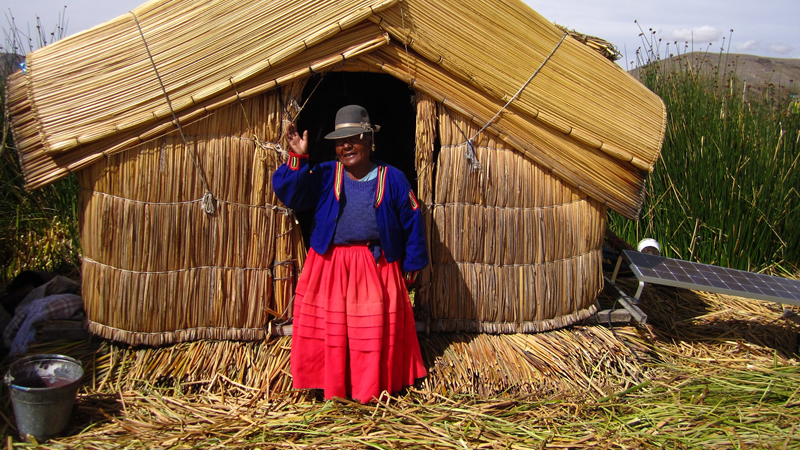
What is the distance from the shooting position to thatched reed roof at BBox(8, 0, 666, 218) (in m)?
3.09

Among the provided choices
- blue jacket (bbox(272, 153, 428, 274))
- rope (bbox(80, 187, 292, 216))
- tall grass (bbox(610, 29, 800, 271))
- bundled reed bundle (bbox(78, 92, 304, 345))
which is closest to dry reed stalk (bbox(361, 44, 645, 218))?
blue jacket (bbox(272, 153, 428, 274))

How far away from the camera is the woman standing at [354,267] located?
3.14 m

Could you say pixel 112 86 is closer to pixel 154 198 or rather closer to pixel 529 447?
pixel 154 198

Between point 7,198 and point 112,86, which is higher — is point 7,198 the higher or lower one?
the lower one

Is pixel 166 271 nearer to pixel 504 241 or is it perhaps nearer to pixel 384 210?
pixel 384 210

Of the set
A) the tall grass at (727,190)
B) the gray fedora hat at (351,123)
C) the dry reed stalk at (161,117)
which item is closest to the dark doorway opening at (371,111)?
the dry reed stalk at (161,117)

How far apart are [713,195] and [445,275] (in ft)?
10.1

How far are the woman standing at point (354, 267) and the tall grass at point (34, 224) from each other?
2611mm

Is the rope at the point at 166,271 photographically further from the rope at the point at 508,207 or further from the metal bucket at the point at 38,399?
the rope at the point at 508,207

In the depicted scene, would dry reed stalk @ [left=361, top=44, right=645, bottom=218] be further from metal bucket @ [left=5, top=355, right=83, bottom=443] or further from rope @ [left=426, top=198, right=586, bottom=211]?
metal bucket @ [left=5, top=355, right=83, bottom=443]

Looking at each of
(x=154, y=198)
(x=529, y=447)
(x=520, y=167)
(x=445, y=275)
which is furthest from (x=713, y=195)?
(x=154, y=198)

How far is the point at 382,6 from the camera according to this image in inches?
122

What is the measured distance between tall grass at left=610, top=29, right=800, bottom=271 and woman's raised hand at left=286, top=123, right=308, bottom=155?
3.77m

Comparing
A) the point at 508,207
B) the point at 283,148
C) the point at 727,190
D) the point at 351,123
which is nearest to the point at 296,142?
the point at 283,148
